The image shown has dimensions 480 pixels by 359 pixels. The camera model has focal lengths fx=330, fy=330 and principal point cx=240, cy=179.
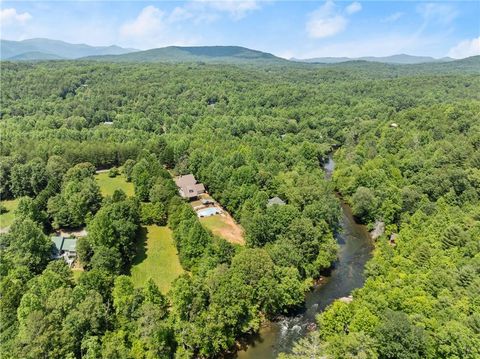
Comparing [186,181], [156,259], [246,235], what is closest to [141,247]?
[156,259]

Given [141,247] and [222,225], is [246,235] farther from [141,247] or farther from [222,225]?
[141,247]

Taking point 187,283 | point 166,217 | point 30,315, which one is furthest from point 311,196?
point 30,315

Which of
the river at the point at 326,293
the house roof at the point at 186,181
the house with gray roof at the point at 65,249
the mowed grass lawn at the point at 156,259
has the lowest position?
the river at the point at 326,293

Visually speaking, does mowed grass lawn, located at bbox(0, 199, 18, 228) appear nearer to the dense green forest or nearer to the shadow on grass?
the dense green forest

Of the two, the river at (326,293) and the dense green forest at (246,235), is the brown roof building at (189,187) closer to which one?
the dense green forest at (246,235)

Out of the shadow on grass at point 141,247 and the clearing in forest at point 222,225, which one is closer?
the shadow on grass at point 141,247

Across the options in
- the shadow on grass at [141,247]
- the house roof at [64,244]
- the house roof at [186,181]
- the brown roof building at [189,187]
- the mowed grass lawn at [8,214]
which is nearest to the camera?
the house roof at [64,244]

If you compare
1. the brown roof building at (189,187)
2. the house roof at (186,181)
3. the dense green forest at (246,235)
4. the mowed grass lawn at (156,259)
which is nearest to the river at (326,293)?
the dense green forest at (246,235)

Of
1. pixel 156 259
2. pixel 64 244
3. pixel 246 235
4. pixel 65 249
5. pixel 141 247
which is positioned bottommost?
pixel 156 259
